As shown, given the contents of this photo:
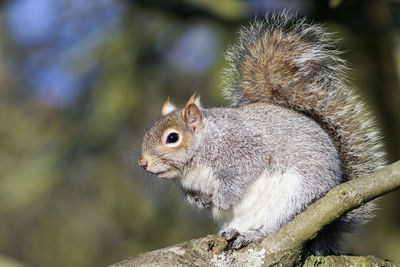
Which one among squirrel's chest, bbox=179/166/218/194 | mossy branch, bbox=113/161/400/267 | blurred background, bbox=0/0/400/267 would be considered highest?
blurred background, bbox=0/0/400/267

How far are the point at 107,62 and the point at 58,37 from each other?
658 millimetres

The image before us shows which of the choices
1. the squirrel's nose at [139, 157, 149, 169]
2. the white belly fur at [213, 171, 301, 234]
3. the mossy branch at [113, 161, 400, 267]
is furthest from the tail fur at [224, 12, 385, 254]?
the squirrel's nose at [139, 157, 149, 169]

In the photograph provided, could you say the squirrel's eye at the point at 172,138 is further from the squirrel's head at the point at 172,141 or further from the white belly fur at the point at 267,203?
the white belly fur at the point at 267,203

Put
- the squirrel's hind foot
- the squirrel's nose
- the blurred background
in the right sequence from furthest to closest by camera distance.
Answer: the blurred background, the squirrel's nose, the squirrel's hind foot

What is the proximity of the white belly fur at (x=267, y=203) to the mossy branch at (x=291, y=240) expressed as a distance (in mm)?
436

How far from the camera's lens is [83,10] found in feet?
16.9

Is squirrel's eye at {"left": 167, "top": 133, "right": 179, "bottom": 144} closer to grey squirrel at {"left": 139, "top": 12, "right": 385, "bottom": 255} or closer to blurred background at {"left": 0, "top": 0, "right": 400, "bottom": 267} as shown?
grey squirrel at {"left": 139, "top": 12, "right": 385, "bottom": 255}

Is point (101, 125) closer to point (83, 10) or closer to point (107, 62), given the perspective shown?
point (107, 62)

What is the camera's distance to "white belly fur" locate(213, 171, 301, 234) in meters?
2.54

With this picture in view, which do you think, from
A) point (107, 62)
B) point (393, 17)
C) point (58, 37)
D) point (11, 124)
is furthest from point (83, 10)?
point (393, 17)

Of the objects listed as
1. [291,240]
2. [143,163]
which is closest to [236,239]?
[291,240]

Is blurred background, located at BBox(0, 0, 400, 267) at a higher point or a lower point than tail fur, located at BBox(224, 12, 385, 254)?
higher

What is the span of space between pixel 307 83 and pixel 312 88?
0.06 m

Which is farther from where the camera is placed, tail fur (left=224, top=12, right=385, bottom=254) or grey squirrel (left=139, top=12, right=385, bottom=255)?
tail fur (left=224, top=12, right=385, bottom=254)
